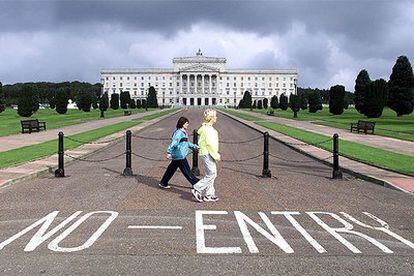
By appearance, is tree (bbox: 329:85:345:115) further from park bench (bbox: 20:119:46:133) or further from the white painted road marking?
the white painted road marking

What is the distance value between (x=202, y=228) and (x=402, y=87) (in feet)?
189

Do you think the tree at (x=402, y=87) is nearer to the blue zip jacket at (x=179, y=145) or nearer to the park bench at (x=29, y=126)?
the park bench at (x=29, y=126)

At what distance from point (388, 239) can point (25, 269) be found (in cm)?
516

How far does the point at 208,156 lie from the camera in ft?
32.6

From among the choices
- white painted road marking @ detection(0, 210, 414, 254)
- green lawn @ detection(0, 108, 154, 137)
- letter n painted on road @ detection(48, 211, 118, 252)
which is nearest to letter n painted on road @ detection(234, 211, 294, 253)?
white painted road marking @ detection(0, 210, 414, 254)

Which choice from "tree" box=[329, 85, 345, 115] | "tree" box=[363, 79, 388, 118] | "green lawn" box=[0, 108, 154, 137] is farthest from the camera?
"tree" box=[329, 85, 345, 115]

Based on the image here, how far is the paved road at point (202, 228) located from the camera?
582cm

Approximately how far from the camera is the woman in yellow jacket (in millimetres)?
9805

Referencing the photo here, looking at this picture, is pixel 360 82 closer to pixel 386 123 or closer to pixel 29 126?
pixel 386 123

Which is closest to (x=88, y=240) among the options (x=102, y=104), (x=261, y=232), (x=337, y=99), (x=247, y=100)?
(x=261, y=232)

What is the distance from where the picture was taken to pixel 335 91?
67.8 metres

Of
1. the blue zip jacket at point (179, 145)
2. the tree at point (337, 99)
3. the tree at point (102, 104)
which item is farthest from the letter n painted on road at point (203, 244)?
the tree at point (337, 99)

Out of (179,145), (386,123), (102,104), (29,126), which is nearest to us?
(179,145)

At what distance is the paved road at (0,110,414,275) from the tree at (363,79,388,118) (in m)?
45.5
